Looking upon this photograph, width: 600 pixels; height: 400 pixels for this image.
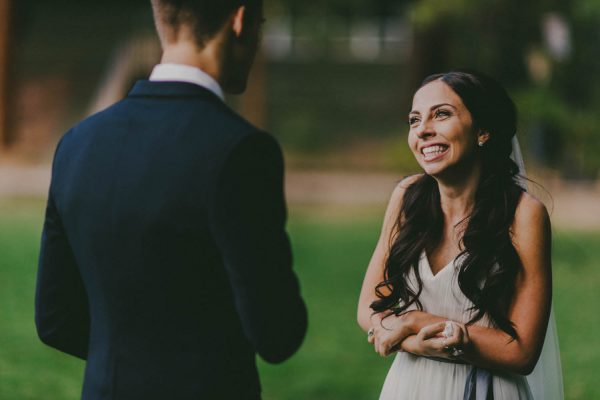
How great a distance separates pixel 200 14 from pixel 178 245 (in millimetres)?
523

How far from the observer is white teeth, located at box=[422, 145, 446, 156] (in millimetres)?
2838

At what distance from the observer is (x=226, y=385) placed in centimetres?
238

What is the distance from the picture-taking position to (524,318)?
111 inches

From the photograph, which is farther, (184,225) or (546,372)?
(546,372)

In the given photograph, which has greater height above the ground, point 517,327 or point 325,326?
point 517,327

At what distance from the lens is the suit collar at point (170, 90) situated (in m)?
2.42

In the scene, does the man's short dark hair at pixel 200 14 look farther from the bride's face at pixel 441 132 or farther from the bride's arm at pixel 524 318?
the bride's arm at pixel 524 318

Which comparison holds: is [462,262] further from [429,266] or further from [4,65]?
[4,65]

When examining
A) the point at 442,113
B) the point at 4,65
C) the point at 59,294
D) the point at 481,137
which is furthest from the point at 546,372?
the point at 4,65

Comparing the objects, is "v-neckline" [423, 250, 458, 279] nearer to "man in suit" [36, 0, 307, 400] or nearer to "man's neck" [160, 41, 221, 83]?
"man in suit" [36, 0, 307, 400]

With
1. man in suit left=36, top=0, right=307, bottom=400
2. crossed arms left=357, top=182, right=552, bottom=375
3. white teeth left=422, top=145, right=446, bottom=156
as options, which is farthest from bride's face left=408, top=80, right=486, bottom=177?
man in suit left=36, top=0, right=307, bottom=400

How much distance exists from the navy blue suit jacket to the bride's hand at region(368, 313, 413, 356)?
1.75ft

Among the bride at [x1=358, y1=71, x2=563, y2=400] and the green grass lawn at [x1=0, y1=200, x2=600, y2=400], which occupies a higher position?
the bride at [x1=358, y1=71, x2=563, y2=400]

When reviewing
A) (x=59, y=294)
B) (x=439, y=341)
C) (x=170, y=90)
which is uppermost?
(x=170, y=90)
